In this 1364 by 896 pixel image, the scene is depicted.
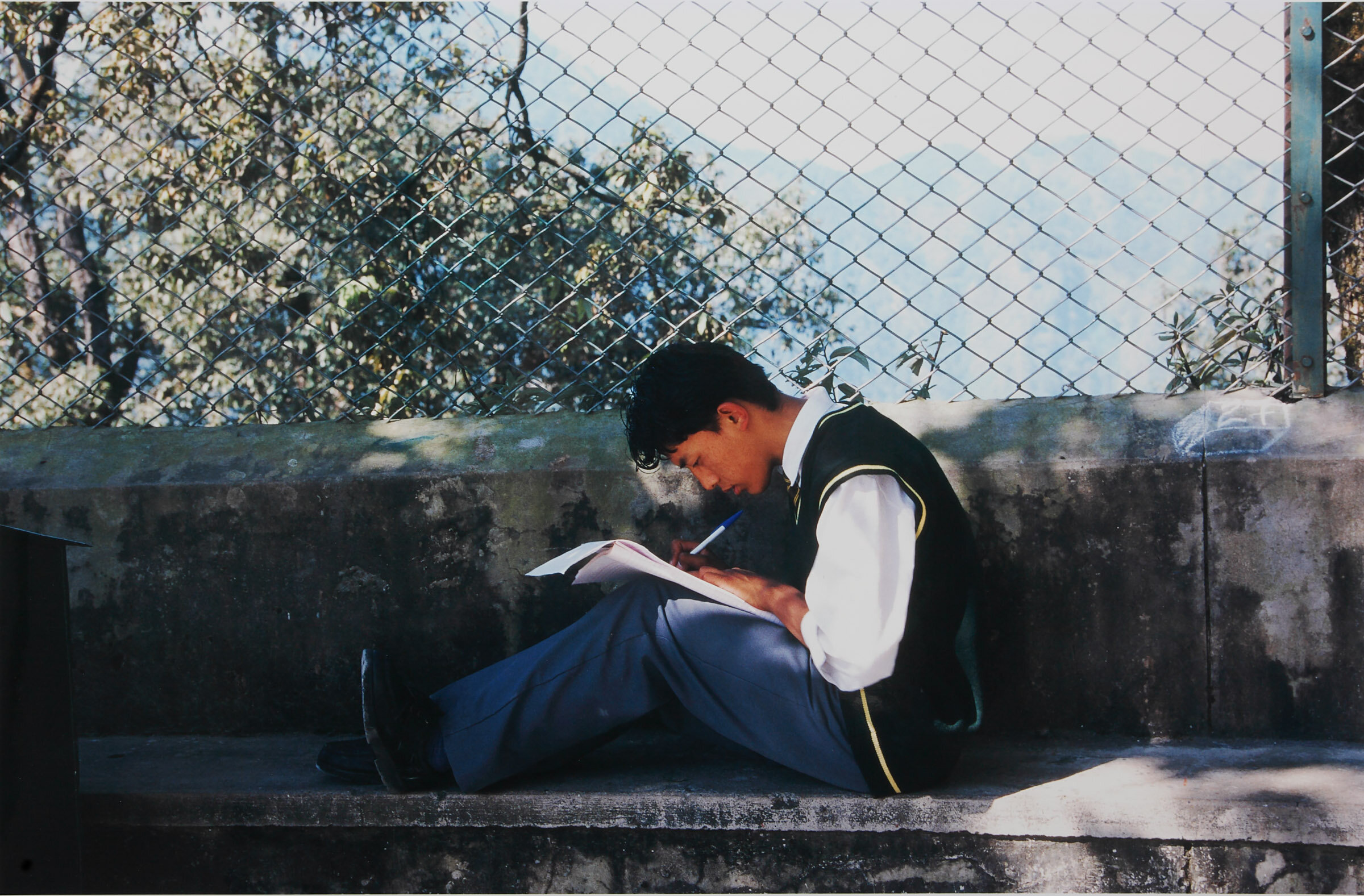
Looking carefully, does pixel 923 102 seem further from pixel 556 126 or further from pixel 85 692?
pixel 85 692

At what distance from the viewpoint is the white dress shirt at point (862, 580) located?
202cm

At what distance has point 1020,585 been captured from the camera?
2.60 metres

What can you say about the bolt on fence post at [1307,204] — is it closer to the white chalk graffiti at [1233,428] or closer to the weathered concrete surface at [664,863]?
the white chalk graffiti at [1233,428]

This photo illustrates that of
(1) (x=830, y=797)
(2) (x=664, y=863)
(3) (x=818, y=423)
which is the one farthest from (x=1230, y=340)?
(2) (x=664, y=863)

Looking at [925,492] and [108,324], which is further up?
[108,324]

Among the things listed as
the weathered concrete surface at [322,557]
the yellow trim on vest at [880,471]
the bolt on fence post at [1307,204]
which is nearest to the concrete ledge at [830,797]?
the weathered concrete surface at [322,557]

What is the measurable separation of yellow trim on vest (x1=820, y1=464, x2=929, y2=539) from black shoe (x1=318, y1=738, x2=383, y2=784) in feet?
3.94

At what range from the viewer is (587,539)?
276cm

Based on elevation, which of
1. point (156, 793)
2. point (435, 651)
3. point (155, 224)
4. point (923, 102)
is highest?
point (155, 224)

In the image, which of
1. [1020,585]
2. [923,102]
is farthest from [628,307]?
[1020,585]

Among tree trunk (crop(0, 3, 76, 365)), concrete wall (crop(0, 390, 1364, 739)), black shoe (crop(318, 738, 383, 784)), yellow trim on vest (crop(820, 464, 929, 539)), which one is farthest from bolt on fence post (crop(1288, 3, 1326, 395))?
tree trunk (crop(0, 3, 76, 365))

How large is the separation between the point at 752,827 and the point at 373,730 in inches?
32.3

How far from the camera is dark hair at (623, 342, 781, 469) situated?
2262 millimetres

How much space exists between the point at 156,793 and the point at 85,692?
2.12 feet
